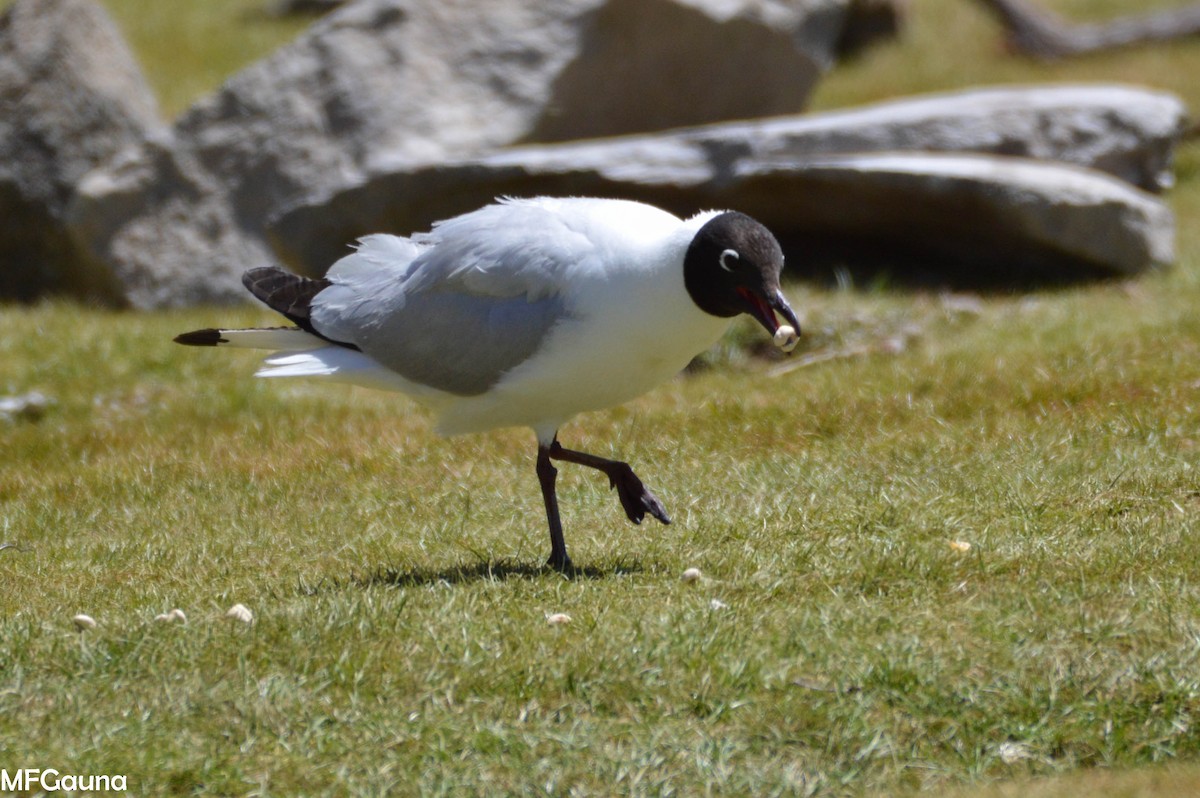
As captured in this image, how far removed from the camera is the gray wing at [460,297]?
469 cm

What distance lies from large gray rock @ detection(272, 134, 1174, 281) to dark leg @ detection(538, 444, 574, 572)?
173 inches

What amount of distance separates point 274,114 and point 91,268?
163 centimetres

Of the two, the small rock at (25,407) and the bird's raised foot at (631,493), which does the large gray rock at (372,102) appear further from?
the bird's raised foot at (631,493)

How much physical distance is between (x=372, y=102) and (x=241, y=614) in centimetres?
657

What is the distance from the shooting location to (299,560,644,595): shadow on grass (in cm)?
469

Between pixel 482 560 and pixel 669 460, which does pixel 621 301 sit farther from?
pixel 669 460

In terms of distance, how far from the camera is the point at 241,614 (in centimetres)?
434

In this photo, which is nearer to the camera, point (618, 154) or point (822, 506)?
point (822, 506)

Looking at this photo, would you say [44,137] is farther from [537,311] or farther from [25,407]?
[537,311]

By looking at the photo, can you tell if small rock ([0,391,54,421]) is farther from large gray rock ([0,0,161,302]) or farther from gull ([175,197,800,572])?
gull ([175,197,800,572])

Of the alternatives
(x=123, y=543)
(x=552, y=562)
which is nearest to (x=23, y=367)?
(x=123, y=543)

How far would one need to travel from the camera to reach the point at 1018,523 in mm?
4945

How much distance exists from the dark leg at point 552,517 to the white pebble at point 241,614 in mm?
967

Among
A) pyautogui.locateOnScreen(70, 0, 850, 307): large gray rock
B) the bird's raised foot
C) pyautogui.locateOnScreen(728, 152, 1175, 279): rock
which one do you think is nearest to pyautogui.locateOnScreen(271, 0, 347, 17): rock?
pyautogui.locateOnScreen(70, 0, 850, 307): large gray rock
